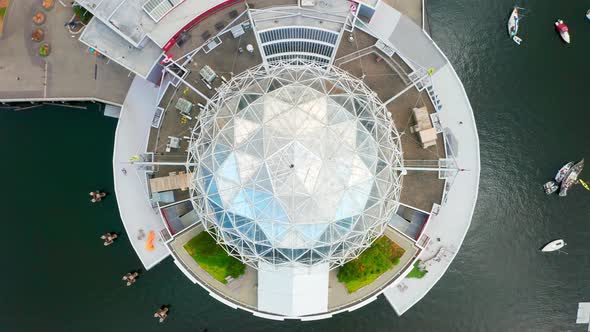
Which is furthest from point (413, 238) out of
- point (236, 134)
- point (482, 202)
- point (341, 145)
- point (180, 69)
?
point (180, 69)

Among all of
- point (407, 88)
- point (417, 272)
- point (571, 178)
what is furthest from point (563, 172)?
point (407, 88)

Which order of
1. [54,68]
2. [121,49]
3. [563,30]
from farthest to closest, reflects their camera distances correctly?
[563,30] → [54,68] → [121,49]

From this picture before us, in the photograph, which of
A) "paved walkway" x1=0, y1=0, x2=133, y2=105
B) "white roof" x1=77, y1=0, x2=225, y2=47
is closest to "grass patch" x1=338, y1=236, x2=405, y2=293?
"white roof" x1=77, y1=0, x2=225, y2=47

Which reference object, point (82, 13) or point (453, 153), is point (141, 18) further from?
point (453, 153)

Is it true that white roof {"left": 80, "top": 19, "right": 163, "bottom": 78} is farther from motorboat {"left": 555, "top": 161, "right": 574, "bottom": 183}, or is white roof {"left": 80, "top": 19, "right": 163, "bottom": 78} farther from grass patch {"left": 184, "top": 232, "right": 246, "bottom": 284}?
motorboat {"left": 555, "top": 161, "right": 574, "bottom": 183}

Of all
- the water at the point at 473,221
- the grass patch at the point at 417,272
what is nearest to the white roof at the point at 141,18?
the water at the point at 473,221

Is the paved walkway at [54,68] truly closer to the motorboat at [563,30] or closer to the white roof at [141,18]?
the white roof at [141,18]
